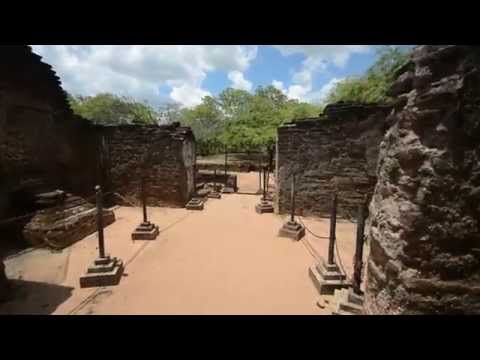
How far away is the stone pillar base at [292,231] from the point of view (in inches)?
261

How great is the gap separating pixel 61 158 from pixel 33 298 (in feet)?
21.4

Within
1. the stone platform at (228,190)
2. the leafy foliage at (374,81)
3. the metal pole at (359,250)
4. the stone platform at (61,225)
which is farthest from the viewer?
the leafy foliage at (374,81)

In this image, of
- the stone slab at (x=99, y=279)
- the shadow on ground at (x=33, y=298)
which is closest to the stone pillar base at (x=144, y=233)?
the stone slab at (x=99, y=279)

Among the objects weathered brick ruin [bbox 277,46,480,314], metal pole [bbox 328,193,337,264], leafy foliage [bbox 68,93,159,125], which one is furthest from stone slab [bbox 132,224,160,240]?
leafy foliage [bbox 68,93,159,125]

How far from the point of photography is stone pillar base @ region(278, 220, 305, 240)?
21.8 feet

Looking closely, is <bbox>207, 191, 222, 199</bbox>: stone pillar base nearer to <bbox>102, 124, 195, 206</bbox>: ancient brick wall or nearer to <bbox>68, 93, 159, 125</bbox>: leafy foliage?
<bbox>102, 124, 195, 206</bbox>: ancient brick wall

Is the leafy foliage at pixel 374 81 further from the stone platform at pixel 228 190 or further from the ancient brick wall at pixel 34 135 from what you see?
the ancient brick wall at pixel 34 135

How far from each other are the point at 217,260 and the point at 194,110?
1592 inches

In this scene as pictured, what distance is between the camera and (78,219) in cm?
659

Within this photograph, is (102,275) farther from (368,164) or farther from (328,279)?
(368,164)

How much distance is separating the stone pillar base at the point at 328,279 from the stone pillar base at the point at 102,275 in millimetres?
3881

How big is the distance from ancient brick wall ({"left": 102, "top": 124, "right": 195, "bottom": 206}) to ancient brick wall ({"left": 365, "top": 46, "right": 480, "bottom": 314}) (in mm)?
8510
